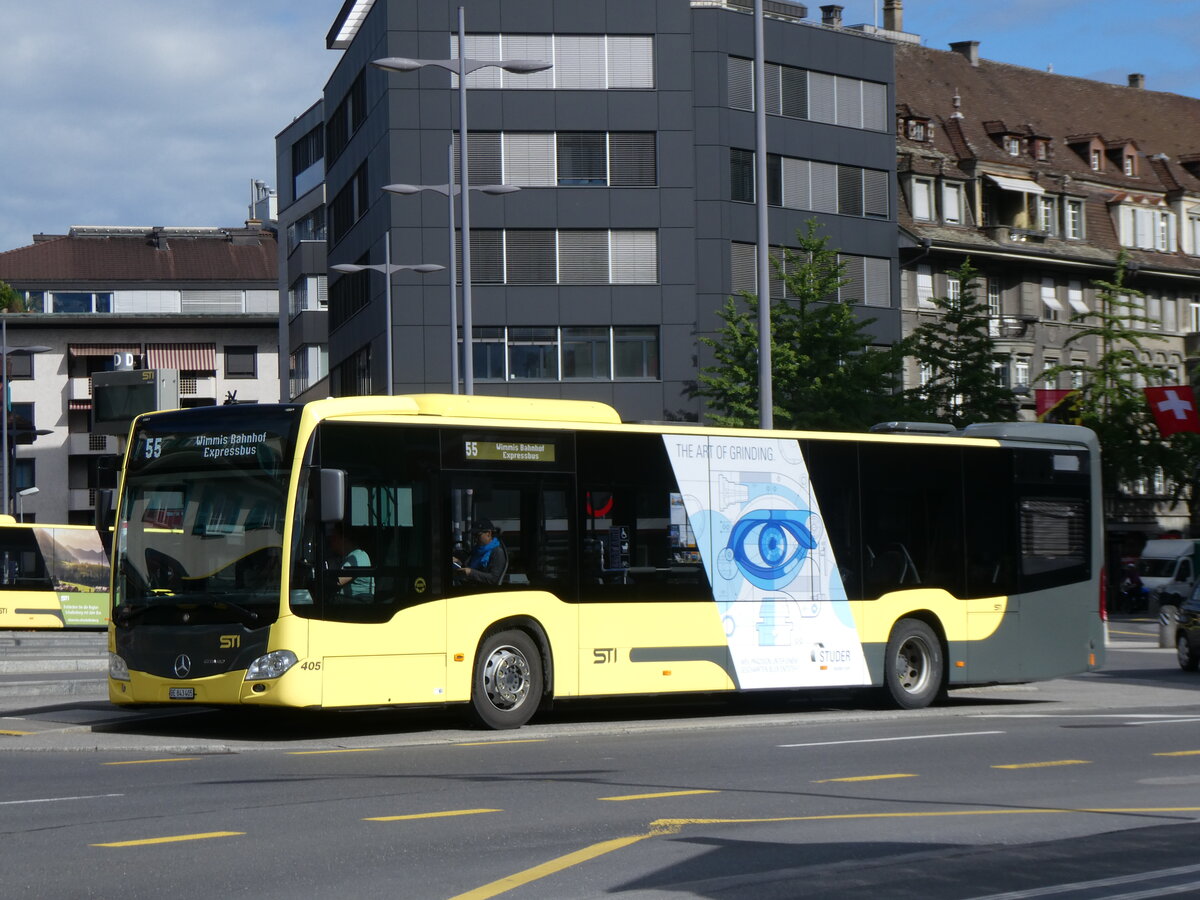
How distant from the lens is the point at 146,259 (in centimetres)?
9794

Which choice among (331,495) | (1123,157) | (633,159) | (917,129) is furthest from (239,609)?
(1123,157)

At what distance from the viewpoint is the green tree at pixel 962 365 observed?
173 ft

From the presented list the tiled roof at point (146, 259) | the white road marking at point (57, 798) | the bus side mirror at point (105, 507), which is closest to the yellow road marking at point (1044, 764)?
the white road marking at point (57, 798)

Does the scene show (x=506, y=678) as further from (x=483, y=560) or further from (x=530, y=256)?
(x=530, y=256)

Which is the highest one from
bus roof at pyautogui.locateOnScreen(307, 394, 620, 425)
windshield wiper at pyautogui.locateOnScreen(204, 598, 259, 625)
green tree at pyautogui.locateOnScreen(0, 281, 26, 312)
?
green tree at pyautogui.locateOnScreen(0, 281, 26, 312)

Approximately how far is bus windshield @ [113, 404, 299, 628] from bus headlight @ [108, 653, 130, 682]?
1.29 ft

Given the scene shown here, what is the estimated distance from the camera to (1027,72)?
8162 cm

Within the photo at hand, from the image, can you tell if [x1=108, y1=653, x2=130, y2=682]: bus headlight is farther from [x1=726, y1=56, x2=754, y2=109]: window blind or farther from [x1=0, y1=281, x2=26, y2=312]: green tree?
[x1=0, y1=281, x2=26, y2=312]: green tree

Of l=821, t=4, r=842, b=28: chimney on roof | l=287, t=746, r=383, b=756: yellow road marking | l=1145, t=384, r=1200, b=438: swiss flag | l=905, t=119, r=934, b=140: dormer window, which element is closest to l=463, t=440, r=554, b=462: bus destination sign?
l=287, t=746, r=383, b=756: yellow road marking

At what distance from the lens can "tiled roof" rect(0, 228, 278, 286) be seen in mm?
96938

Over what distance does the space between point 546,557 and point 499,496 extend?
0.72 m

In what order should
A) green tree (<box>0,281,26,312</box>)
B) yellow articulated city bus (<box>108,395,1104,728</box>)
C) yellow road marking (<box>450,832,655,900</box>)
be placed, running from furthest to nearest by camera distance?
green tree (<box>0,281,26,312</box>), yellow articulated city bus (<box>108,395,1104,728</box>), yellow road marking (<box>450,832,655,900</box>)

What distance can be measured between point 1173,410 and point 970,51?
3043cm

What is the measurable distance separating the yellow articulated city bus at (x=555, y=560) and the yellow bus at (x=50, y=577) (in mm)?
27681
